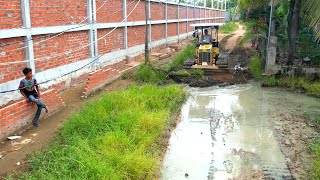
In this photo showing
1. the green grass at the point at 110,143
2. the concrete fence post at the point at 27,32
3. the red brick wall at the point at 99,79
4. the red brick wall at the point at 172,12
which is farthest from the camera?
the red brick wall at the point at 172,12

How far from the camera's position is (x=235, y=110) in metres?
10.1

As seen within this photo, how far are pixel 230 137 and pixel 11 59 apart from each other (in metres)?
5.74

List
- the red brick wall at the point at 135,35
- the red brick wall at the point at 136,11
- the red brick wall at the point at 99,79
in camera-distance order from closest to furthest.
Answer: the red brick wall at the point at 99,79 → the red brick wall at the point at 136,11 → the red brick wall at the point at 135,35

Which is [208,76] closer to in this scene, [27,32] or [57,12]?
[57,12]

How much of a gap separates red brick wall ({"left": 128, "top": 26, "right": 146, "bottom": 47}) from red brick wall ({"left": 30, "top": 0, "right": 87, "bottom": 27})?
4678 mm

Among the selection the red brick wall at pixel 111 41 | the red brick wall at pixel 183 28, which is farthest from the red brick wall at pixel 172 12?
the red brick wall at pixel 111 41

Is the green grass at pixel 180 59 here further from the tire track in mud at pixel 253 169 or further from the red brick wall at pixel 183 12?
the red brick wall at pixel 183 12

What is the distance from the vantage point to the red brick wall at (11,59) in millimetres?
7891

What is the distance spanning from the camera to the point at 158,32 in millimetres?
21578

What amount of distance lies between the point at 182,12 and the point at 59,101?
847 inches

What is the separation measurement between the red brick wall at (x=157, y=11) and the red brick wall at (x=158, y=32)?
0.54 m

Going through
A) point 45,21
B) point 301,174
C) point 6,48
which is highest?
point 45,21

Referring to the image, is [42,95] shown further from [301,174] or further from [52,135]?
[301,174]

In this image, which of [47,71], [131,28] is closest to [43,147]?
[47,71]
